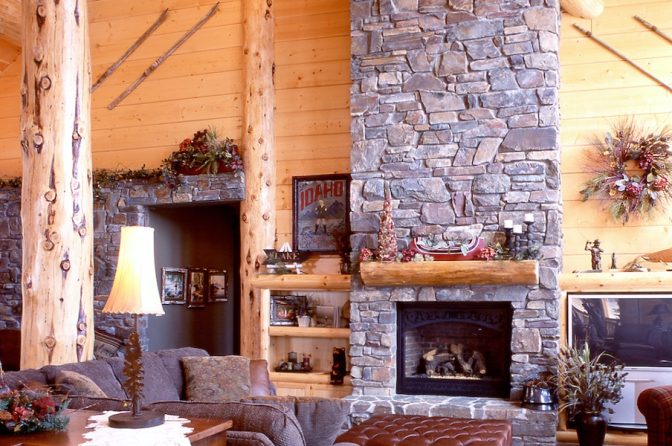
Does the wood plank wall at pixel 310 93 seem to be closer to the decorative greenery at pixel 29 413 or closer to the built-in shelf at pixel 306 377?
the built-in shelf at pixel 306 377

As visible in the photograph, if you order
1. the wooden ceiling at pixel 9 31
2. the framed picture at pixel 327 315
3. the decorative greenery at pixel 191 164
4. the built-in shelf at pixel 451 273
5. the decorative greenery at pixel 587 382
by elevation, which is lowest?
the decorative greenery at pixel 587 382

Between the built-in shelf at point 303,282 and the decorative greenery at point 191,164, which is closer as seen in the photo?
the built-in shelf at point 303,282

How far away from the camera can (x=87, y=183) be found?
5648 millimetres

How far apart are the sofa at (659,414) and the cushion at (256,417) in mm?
2760

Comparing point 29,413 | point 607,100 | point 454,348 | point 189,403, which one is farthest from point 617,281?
point 29,413

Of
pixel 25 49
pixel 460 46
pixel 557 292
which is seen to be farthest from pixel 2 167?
pixel 557 292

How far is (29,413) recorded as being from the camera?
289 centimetres

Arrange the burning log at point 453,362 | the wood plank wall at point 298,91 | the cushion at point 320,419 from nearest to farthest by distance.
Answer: the cushion at point 320,419 < the burning log at point 453,362 < the wood plank wall at point 298,91

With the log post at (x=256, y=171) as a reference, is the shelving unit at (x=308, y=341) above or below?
below

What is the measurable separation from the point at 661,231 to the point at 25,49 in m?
5.28

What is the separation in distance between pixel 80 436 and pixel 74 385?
119 centimetres

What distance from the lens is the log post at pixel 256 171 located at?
300 inches

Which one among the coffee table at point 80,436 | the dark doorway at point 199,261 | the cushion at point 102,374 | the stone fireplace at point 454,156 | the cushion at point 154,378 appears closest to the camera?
the coffee table at point 80,436

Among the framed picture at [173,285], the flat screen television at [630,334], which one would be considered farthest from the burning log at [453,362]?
the framed picture at [173,285]
